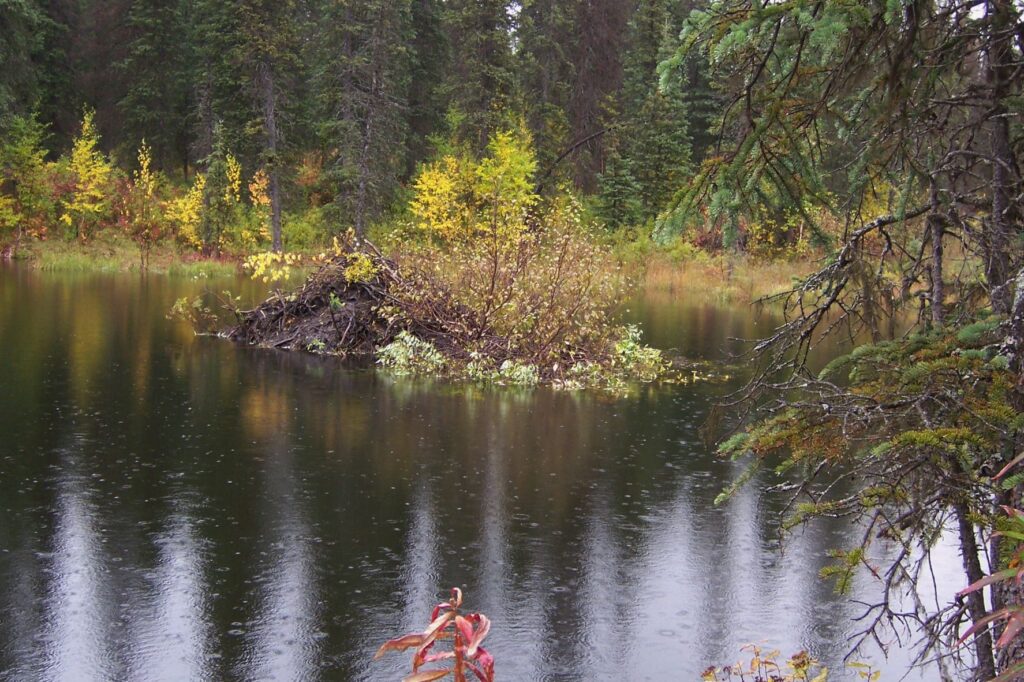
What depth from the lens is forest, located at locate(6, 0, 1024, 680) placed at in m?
4.59

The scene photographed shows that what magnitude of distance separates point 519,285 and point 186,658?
12222mm

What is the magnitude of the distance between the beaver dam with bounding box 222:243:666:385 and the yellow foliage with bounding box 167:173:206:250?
2348cm

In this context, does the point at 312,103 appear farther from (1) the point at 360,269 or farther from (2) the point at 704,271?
(1) the point at 360,269

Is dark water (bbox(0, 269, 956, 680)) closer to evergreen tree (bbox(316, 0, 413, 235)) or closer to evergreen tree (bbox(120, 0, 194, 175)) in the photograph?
evergreen tree (bbox(316, 0, 413, 235))

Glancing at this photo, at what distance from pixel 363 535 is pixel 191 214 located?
116 ft

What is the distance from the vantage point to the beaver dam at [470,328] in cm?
1784

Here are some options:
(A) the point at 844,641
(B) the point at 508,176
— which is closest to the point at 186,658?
(A) the point at 844,641

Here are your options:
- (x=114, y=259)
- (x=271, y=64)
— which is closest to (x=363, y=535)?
(x=114, y=259)

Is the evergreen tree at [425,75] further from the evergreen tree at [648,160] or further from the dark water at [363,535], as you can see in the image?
the dark water at [363,535]

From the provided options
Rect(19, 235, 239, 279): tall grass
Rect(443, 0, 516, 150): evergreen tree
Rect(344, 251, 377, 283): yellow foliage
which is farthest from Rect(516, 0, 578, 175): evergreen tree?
Rect(344, 251, 377, 283): yellow foliage

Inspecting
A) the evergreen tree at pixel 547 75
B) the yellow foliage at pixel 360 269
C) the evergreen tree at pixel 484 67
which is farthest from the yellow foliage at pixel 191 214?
the yellow foliage at pixel 360 269

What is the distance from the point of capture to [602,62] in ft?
155

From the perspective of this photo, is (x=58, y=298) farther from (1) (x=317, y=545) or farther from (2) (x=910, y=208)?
(2) (x=910, y=208)

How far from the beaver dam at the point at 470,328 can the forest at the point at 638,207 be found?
0.06 meters
